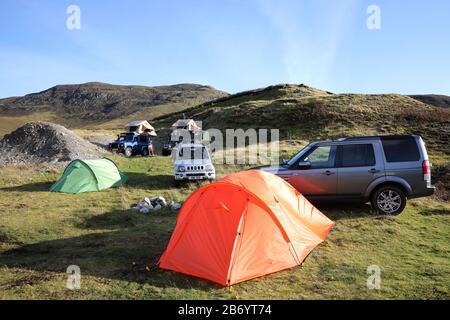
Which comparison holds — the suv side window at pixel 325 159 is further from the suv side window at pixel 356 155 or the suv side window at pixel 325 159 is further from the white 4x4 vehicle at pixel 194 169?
the white 4x4 vehicle at pixel 194 169

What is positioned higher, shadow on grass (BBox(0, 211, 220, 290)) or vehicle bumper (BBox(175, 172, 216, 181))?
vehicle bumper (BBox(175, 172, 216, 181))

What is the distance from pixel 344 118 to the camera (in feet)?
123

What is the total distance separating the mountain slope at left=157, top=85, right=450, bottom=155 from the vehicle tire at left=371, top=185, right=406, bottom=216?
1856 centimetres

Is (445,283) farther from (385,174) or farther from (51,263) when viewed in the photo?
(51,263)

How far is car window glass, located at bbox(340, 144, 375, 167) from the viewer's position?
10.8m

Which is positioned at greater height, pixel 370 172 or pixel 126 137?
pixel 126 137

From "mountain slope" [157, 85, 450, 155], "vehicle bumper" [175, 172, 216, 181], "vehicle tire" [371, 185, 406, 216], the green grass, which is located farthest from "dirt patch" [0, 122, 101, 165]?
"mountain slope" [157, 85, 450, 155]

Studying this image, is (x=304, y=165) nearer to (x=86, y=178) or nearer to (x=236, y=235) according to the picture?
(x=236, y=235)

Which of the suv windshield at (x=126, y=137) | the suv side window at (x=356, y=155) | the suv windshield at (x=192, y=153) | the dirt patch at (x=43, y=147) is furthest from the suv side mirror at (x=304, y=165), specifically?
the suv windshield at (x=126, y=137)

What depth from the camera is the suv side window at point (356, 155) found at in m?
10.8

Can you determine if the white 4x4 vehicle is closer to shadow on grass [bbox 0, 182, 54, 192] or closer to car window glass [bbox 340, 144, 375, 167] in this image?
shadow on grass [bbox 0, 182, 54, 192]

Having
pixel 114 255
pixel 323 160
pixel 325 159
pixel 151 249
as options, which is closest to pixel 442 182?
pixel 325 159

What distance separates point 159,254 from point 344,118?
32183 mm

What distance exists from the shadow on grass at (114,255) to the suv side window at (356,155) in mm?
5133
